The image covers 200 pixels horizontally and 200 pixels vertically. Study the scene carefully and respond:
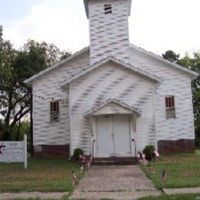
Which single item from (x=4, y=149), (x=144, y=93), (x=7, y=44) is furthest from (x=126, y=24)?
(x=7, y=44)

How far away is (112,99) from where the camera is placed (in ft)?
81.3

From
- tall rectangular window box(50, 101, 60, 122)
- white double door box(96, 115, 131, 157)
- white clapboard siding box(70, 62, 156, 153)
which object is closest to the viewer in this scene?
white double door box(96, 115, 131, 157)

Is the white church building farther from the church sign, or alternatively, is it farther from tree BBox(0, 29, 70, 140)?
tree BBox(0, 29, 70, 140)

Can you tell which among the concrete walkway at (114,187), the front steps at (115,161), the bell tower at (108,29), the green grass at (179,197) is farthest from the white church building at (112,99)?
the green grass at (179,197)

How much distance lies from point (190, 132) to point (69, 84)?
8553 mm

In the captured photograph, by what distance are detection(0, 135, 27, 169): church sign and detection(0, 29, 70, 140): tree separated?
20838mm

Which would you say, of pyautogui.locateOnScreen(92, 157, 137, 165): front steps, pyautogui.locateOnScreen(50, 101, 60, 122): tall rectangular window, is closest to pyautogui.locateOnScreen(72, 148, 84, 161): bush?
pyautogui.locateOnScreen(92, 157, 137, 165): front steps

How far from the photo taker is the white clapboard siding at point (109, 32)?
28719 mm

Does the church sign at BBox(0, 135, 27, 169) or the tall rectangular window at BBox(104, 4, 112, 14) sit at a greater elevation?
the tall rectangular window at BBox(104, 4, 112, 14)

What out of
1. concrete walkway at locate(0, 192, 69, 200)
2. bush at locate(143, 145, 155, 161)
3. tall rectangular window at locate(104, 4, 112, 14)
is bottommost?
concrete walkway at locate(0, 192, 69, 200)

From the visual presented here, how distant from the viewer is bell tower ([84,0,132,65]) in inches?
1131

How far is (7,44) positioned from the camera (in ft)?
151

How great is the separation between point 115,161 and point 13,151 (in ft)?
18.5

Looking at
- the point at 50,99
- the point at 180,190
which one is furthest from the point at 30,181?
the point at 50,99
